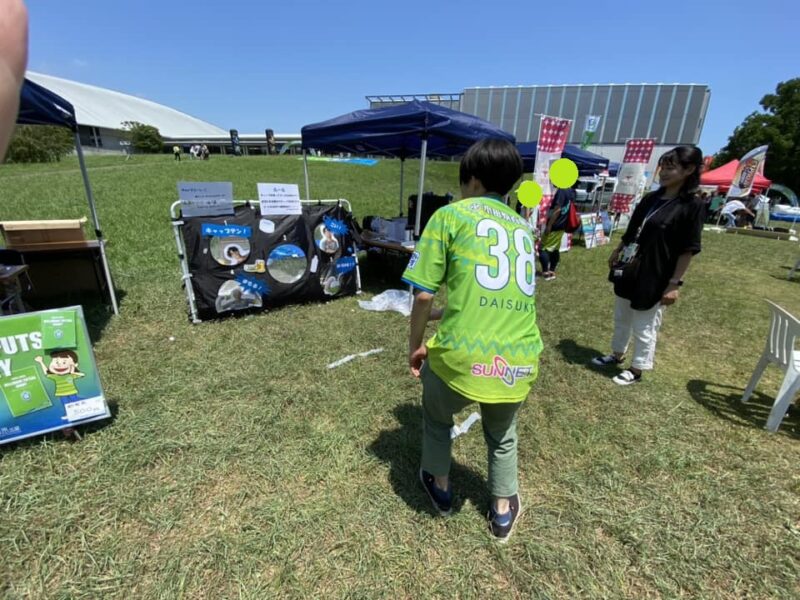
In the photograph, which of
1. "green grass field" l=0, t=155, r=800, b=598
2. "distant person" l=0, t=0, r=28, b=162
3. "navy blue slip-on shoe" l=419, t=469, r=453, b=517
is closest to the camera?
"distant person" l=0, t=0, r=28, b=162

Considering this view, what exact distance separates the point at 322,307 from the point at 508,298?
369 centimetres

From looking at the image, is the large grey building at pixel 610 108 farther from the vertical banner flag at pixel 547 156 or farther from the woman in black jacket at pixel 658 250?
the woman in black jacket at pixel 658 250

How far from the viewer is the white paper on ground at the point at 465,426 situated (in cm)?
273

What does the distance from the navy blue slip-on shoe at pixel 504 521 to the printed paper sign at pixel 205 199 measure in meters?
3.72

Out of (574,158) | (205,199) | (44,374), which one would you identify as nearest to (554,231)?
(574,158)

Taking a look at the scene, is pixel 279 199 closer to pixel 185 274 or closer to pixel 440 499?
pixel 185 274

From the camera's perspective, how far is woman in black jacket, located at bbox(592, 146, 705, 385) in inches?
109

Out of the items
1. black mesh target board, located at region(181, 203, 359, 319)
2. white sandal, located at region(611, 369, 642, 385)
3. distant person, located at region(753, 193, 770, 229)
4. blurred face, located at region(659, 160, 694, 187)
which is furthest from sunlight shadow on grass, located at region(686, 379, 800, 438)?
distant person, located at region(753, 193, 770, 229)

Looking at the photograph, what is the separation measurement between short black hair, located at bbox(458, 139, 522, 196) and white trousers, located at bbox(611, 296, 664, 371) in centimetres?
229

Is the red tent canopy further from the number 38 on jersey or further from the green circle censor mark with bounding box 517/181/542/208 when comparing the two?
the number 38 on jersey

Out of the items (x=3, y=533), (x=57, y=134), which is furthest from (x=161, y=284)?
(x=57, y=134)

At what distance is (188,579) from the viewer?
1.71 m

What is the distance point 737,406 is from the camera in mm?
3186

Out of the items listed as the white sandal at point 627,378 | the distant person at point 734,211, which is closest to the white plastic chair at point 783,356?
the white sandal at point 627,378
